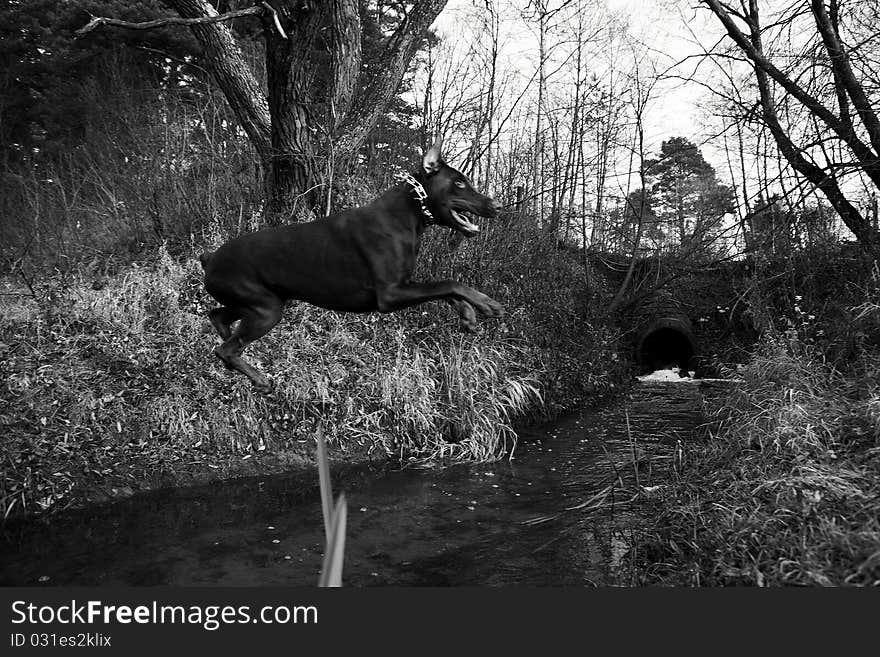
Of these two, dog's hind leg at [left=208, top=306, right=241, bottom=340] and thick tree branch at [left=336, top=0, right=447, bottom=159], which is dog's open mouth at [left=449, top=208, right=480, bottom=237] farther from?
thick tree branch at [left=336, top=0, right=447, bottom=159]

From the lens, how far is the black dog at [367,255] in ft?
8.61

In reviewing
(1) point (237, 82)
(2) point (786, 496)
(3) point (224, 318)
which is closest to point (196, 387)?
(1) point (237, 82)

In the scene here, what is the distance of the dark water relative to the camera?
4.50m

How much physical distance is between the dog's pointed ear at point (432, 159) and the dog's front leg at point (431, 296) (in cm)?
48

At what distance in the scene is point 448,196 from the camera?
266cm

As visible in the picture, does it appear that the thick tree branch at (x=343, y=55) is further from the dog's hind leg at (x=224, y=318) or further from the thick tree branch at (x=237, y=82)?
the dog's hind leg at (x=224, y=318)

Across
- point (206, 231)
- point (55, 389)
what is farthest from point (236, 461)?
point (206, 231)

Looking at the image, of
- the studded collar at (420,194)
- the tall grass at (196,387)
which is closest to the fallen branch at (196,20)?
the studded collar at (420,194)

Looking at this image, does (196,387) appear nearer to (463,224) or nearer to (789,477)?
(463,224)

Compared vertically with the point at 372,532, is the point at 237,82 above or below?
above

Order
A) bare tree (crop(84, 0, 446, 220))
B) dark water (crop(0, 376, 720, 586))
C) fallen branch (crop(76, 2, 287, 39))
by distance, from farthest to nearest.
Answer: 1. bare tree (crop(84, 0, 446, 220))
2. dark water (crop(0, 376, 720, 586))
3. fallen branch (crop(76, 2, 287, 39))

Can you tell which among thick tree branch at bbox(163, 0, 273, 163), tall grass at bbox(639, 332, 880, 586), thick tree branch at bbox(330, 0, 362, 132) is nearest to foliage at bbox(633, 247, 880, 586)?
tall grass at bbox(639, 332, 880, 586)

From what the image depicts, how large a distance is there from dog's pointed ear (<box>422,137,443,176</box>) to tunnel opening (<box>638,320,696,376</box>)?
13.1 m

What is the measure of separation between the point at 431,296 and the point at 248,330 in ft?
3.03
